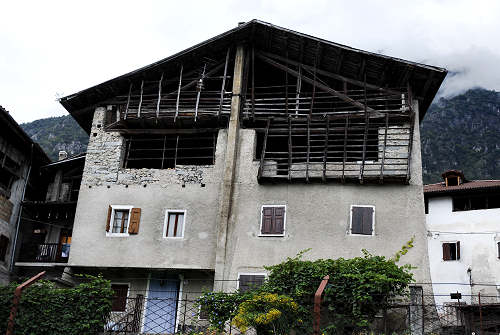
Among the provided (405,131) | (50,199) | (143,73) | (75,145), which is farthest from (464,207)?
(75,145)

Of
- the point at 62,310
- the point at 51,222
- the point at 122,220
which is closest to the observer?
the point at 62,310

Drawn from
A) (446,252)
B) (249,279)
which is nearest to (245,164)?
(249,279)

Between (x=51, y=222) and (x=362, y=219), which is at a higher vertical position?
(x=362, y=219)

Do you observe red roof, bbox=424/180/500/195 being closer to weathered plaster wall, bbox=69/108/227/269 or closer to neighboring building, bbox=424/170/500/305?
neighboring building, bbox=424/170/500/305

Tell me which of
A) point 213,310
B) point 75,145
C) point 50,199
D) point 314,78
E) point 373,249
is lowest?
point 213,310

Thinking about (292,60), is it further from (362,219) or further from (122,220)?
(122,220)

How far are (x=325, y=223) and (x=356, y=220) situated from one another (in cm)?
126

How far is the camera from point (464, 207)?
3878 centimetres

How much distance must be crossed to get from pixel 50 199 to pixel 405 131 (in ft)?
60.3

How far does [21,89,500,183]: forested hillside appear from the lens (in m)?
70.2

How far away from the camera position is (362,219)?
23984mm

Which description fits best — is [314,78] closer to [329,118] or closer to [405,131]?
[329,118]

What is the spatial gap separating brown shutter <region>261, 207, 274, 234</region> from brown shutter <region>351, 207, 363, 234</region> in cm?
335

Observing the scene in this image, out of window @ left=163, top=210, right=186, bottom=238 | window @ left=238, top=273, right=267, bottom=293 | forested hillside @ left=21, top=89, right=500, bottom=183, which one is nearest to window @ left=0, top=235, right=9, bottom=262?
window @ left=163, top=210, right=186, bottom=238
